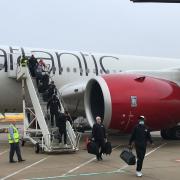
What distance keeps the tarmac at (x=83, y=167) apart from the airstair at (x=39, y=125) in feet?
1.17

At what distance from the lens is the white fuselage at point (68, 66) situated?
53.9 feet

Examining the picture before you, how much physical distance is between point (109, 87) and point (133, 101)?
3.19 feet

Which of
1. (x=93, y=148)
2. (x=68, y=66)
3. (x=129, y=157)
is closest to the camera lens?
(x=129, y=157)

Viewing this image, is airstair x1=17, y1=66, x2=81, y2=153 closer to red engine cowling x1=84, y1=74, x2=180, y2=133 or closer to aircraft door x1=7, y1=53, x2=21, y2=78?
aircraft door x1=7, y1=53, x2=21, y2=78

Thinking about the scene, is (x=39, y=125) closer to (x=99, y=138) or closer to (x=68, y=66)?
(x=99, y=138)

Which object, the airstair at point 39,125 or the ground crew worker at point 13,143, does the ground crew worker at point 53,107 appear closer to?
the airstair at point 39,125

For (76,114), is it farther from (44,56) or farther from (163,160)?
(163,160)

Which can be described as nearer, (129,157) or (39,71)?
(129,157)

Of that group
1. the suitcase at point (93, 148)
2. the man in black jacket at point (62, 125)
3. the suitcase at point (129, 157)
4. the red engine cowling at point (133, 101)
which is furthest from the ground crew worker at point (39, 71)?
the suitcase at point (129, 157)

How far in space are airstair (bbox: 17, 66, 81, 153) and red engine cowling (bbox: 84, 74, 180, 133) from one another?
1.41 m

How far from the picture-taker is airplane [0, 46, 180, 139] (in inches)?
566

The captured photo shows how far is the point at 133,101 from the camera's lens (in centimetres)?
1438

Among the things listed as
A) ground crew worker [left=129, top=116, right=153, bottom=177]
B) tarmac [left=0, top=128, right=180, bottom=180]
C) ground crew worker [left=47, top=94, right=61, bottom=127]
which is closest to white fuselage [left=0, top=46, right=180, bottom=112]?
ground crew worker [left=47, top=94, right=61, bottom=127]

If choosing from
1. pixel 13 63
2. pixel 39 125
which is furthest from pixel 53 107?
pixel 13 63
